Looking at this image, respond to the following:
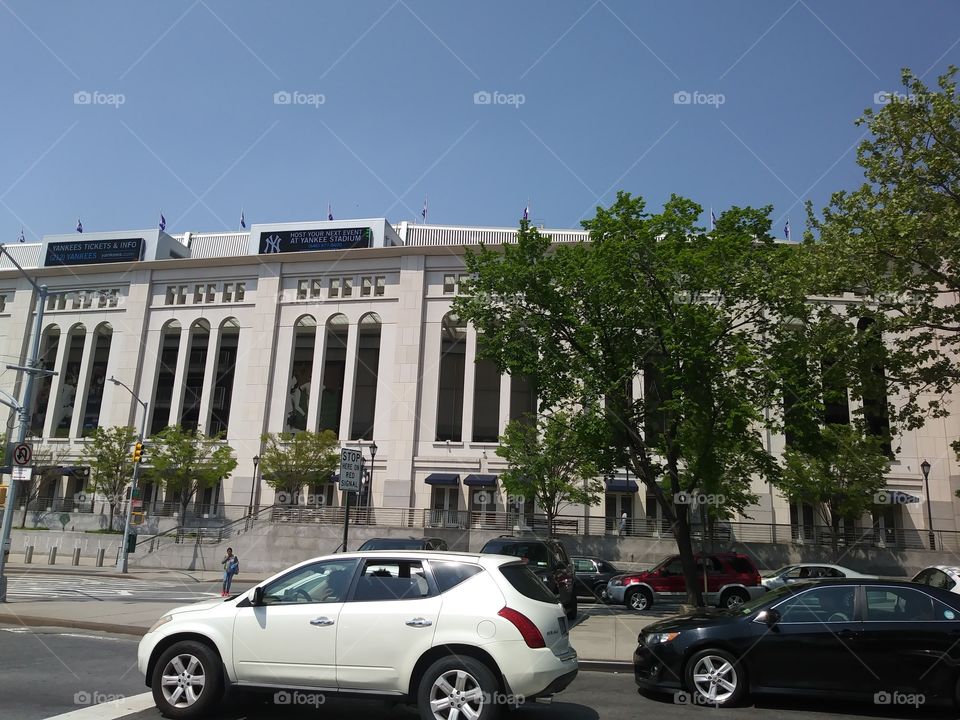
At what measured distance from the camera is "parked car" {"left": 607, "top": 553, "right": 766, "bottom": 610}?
2178 centimetres

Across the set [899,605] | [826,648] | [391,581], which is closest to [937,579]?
[899,605]

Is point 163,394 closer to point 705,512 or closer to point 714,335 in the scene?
point 705,512

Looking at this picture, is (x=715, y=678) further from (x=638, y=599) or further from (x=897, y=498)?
(x=897, y=498)

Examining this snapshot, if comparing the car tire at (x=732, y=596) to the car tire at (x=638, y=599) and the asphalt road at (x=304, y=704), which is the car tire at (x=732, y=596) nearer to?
the car tire at (x=638, y=599)

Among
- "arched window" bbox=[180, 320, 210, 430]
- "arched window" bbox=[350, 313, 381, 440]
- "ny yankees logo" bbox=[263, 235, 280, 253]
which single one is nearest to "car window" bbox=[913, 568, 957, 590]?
"arched window" bbox=[350, 313, 381, 440]

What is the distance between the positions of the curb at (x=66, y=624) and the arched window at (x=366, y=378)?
31980 mm

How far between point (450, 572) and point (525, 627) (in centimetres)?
92

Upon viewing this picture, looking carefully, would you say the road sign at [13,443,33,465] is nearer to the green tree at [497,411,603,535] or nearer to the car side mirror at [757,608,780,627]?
the car side mirror at [757,608,780,627]

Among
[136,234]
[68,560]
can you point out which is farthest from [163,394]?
[68,560]

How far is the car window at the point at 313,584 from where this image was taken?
7.08 metres

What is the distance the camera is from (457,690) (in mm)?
6348

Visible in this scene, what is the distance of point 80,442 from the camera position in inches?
1950

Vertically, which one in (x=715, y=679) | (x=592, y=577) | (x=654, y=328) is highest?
(x=654, y=328)

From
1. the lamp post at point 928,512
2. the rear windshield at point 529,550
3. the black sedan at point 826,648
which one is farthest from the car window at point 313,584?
the lamp post at point 928,512
